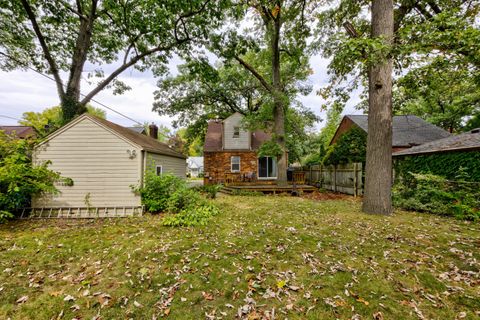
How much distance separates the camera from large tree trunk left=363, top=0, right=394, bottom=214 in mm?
5969

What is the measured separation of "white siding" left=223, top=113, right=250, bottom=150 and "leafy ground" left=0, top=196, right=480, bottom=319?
11.8 metres

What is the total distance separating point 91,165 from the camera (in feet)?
24.6

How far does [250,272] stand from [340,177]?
11156 millimetres

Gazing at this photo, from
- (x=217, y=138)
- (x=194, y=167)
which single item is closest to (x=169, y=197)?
(x=217, y=138)

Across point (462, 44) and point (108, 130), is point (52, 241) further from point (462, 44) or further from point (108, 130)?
point (462, 44)

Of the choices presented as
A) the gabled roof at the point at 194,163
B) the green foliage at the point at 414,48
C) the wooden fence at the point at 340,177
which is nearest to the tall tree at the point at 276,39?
the green foliage at the point at 414,48

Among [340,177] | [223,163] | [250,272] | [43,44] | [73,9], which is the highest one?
[73,9]

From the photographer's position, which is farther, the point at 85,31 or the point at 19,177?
the point at 85,31

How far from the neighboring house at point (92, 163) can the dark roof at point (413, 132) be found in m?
16.4

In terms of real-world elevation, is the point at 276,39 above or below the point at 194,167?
above

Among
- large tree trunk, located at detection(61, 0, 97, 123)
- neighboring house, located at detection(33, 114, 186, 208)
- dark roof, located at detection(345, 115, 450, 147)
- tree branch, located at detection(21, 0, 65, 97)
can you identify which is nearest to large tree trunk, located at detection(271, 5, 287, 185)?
dark roof, located at detection(345, 115, 450, 147)

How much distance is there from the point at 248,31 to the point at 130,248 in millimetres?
13278

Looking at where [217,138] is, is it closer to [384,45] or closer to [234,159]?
[234,159]

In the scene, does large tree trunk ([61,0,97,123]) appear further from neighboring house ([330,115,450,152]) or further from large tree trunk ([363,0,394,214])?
neighboring house ([330,115,450,152])
